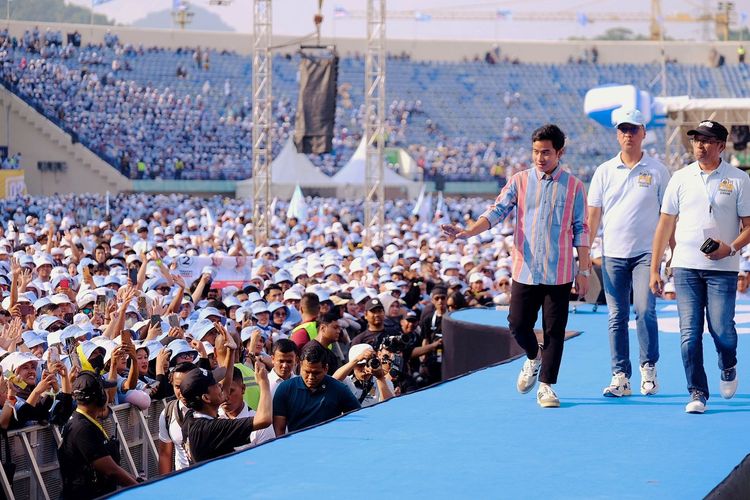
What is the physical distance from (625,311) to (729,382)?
0.73 metres

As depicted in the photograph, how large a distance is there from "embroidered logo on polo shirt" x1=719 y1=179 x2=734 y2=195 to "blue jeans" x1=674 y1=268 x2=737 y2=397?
1.44 feet

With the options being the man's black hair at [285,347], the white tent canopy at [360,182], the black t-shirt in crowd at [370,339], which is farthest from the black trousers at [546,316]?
the white tent canopy at [360,182]

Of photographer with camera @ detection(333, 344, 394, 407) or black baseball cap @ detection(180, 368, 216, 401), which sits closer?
black baseball cap @ detection(180, 368, 216, 401)

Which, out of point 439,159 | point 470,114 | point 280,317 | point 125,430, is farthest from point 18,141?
point 125,430

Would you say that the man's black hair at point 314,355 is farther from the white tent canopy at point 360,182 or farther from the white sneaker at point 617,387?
the white tent canopy at point 360,182

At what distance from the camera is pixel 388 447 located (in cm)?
648

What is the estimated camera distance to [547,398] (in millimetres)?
7602

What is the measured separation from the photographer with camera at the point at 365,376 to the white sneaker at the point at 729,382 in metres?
1.92

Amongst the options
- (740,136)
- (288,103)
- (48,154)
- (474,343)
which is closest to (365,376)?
(474,343)

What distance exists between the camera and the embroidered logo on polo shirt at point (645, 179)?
7.93 meters

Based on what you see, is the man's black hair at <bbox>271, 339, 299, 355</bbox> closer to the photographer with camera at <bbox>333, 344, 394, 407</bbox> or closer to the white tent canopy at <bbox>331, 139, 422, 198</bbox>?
the photographer with camera at <bbox>333, 344, 394, 407</bbox>

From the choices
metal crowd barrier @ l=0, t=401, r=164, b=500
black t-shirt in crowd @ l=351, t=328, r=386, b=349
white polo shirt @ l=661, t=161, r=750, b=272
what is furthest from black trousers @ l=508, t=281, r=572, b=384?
black t-shirt in crowd @ l=351, t=328, r=386, b=349

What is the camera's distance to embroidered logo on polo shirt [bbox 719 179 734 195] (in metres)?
7.34

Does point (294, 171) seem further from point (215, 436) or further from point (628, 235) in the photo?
point (215, 436)
